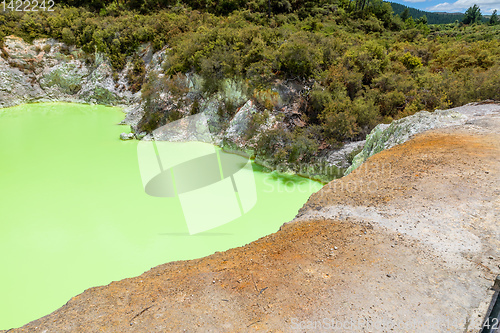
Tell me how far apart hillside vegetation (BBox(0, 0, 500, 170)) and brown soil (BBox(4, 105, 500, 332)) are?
605cm

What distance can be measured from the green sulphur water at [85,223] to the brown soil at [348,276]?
8.03 feet

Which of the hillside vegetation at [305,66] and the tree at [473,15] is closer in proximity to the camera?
the hillside vegetation at [305,66]

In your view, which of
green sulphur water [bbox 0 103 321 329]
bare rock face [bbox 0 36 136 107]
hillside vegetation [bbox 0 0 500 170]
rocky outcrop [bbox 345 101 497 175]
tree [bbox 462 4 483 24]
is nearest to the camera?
green sulphur water [bbox 0 103 321 329]

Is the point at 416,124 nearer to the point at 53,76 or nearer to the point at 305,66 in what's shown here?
the point at 305,66

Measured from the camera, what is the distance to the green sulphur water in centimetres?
602

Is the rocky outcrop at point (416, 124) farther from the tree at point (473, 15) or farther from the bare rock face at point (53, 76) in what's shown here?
the tree at point (473, 15)

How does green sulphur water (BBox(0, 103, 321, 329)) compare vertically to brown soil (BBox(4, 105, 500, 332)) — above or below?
below

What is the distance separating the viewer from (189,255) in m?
6.69

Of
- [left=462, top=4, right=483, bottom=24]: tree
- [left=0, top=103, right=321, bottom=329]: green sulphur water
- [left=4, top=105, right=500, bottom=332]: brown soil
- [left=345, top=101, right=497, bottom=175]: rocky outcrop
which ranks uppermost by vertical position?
[left=462, top=4, right=483, bottom=24]: tree

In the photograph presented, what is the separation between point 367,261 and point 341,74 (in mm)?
10768

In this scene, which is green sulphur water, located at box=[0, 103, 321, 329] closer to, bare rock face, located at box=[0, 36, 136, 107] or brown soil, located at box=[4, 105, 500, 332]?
brown soil, located at box=[4, 105, 500, 332]

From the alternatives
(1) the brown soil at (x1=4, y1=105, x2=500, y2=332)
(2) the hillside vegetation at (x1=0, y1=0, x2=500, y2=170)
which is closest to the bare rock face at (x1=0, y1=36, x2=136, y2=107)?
(2) the hillside vegetation at (x1=0, y1=0, x2=500, y2=170)

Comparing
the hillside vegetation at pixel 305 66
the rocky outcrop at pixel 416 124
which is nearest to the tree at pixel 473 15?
the hillside vegetation at pixel 305 66

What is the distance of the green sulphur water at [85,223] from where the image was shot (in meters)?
6.02
